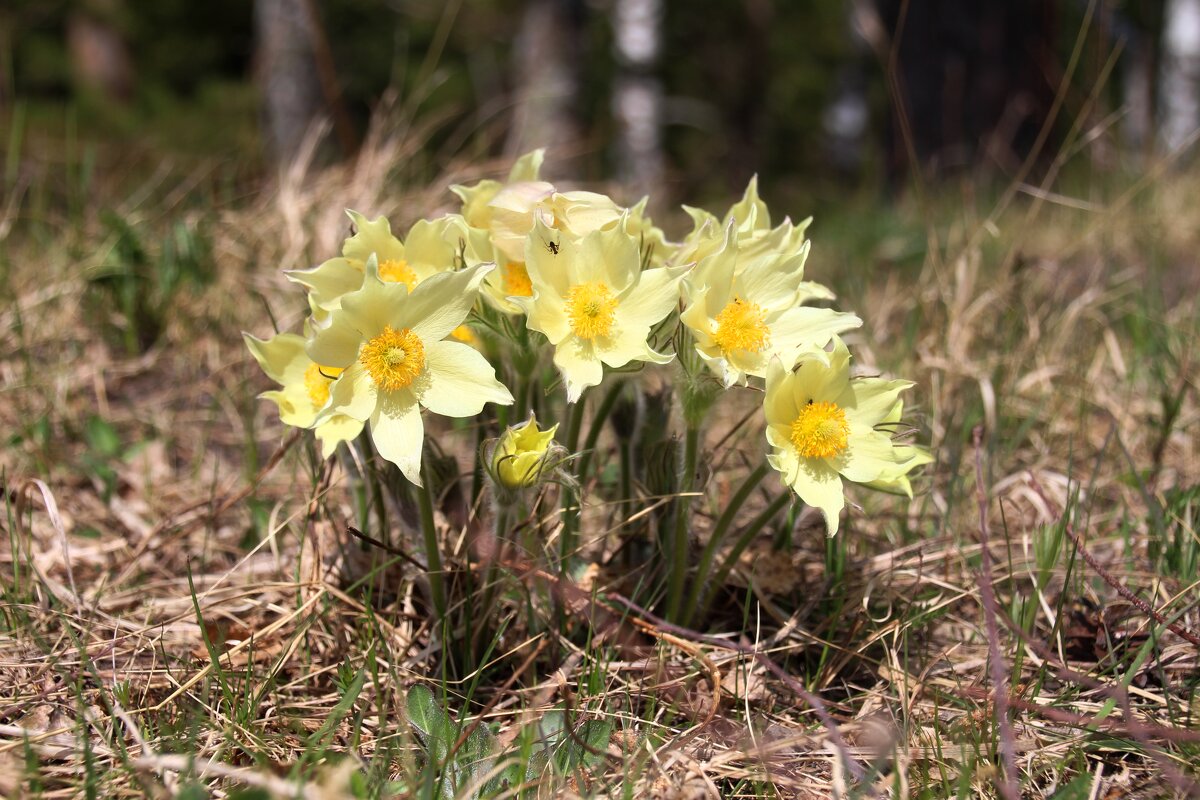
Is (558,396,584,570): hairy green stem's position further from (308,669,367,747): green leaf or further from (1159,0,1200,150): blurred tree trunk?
(1159,0,1200,150): blurred tree trunk

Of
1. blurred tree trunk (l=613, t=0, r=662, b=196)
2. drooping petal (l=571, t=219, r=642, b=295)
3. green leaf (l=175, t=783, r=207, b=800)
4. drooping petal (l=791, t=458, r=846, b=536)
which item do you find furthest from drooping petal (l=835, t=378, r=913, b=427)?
blurred tree trunk (l=613, t=0, r=662, b=196)

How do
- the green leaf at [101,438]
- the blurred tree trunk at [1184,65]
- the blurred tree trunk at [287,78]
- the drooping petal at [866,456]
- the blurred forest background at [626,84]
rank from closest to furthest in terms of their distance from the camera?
the drooping petal at [866,456] < the green leaf at [101,438] < the blurred forest background at [626,84] < the blurred tree trunk at [287,78] < the blurred tree trunk at [1184,65]

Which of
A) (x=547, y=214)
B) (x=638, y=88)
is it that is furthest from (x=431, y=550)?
(x=638, y=88)

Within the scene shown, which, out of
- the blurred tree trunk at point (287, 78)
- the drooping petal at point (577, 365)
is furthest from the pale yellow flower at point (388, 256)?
the blurred tree trunk at point (287, 78)

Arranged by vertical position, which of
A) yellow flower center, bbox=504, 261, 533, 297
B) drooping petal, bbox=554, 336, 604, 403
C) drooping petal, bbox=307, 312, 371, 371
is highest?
yellow flower center, bbox=504, 261, 533, 297

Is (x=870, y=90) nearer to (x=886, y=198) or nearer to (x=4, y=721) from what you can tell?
(x=886, y=198)

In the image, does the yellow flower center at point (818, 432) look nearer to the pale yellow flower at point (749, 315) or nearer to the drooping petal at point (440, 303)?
the pale yellow flower at point (749, 315)

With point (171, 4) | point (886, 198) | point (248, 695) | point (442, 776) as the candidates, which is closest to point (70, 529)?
point (248, 695)
